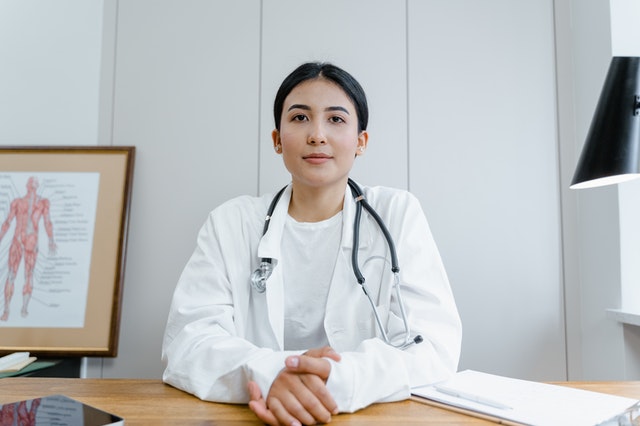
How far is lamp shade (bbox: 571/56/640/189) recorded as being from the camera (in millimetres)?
977

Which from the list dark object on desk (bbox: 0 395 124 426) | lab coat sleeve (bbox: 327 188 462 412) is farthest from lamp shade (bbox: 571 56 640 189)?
dark object on desk (bbox: 0 395 124 426)

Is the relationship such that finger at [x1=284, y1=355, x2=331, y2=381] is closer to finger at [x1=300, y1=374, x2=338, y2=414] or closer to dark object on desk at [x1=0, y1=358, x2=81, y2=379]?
finger at [x1=300, y1=374, x2=338, y2=414]

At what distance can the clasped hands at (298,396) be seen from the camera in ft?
2.40

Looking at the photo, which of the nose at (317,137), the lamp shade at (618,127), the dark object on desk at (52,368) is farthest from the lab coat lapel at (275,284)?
the dark object on desk at (52,368)

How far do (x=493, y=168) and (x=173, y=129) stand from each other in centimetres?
136

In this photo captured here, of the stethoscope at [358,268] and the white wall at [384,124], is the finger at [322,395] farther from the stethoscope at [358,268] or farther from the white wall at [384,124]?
the white wall at [384,124]

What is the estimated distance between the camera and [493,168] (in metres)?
1.93

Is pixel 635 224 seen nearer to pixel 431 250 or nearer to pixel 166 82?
pixel 431 250

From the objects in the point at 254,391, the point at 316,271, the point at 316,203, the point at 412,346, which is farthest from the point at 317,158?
the point at 254,391

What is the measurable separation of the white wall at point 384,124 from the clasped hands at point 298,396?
1195 millimetres

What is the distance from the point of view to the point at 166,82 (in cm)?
198

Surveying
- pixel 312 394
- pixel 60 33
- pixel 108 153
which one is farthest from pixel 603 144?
pixel 60 33

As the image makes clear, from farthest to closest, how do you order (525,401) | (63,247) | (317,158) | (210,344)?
(63,247) < (317,158) < (210,344) < (525,401)

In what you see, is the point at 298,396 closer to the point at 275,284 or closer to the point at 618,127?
the point at 275,284
